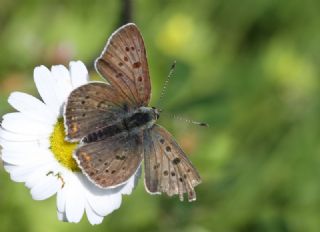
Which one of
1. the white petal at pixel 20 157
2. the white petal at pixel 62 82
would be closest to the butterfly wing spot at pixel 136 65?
the white petal at pixel 62 82

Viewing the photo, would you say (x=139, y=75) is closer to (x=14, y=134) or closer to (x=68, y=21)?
(x=14, y=134)

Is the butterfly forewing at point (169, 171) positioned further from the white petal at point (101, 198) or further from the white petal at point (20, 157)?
the white petal at point (20, 157)

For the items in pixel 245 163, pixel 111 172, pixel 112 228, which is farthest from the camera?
pixel 245 163

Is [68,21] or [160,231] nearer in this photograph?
[160,231]

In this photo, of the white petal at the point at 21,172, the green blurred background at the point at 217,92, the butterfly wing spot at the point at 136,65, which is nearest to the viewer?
the white petal at the point at 21,172

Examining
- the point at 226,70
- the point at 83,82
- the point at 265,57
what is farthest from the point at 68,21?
the point at 83,82

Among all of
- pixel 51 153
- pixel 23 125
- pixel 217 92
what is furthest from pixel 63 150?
pixel 217 92
